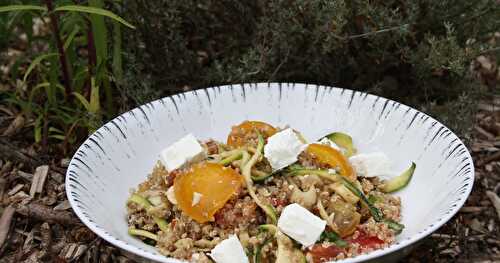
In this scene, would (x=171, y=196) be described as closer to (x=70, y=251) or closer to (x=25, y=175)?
(x=70, y=251)

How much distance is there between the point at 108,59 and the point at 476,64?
5.11 feet

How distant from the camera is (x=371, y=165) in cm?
177

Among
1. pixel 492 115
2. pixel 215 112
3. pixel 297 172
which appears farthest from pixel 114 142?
pixel 492 115

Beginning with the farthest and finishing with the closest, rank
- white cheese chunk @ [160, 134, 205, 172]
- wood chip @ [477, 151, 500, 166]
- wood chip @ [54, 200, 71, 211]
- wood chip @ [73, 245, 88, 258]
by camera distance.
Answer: wood chip @ [477, 151, 500, 166] < wood chip @ [54, 200, 71, 211] < wood chip @ [73, 245, 88, 258] < white cheese chunk @ [160, 134, 205, 172]

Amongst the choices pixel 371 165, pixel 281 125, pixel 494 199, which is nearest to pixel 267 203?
pixel 371 165

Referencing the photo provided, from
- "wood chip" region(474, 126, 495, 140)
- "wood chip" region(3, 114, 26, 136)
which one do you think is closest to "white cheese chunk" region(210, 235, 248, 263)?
"wood chip" region(3, 114, 26, 136)

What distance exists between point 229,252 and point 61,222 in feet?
2.76

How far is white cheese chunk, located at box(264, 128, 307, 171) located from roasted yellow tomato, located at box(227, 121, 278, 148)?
0.15 meters

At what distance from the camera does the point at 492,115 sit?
8.68 ft

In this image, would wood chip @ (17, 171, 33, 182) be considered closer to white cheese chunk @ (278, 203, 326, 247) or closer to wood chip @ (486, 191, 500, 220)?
white cheese chunk @ (278, 203, 326, 247)

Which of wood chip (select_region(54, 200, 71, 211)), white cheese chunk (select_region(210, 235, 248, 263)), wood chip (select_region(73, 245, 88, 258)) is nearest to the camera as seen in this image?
white cheese chunk (select_region(210, 235, 248, 263))

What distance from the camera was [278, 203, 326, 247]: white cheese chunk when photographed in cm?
147

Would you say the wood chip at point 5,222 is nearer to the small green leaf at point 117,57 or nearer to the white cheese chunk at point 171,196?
the small green leaf at point 117,57

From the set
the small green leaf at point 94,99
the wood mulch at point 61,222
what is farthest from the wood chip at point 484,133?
the small green leaf at point 94,99
